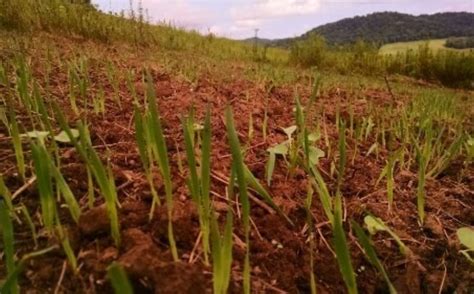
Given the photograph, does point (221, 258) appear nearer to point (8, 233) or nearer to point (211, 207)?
point (211, 207)

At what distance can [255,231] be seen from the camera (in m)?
1.12

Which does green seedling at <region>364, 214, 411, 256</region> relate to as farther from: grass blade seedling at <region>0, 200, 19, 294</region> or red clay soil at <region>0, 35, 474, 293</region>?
grass blade seedling at <region>0, 200, 19, 294</region>

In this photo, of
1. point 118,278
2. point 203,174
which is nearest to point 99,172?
point 203,174

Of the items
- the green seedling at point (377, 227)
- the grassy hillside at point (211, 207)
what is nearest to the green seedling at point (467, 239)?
the grassy hillside at point (211, 207)

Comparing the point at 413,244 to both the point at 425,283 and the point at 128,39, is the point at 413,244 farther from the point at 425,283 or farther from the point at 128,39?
the point at 128,39

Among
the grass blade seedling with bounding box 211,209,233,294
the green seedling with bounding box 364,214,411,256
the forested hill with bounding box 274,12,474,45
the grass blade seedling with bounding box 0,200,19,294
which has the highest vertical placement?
the forested hill with bounding box 274,12,474,45

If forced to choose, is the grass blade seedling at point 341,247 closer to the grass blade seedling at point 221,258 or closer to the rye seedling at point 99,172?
the grass blade seedling at point 221,258

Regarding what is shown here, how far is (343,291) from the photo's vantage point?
0.96 metres

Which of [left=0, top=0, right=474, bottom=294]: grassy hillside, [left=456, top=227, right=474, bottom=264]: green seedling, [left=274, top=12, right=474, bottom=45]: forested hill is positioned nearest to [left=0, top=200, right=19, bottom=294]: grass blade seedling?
[left=0, top=0, right=474, bottom=294]: grassy hillside

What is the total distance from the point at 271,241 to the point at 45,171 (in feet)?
1.91

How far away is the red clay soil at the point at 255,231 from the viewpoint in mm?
855

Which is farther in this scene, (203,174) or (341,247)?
(203,174)

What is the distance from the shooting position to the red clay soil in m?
0.85

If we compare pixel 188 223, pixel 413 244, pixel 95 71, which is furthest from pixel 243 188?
pixel 95 71
